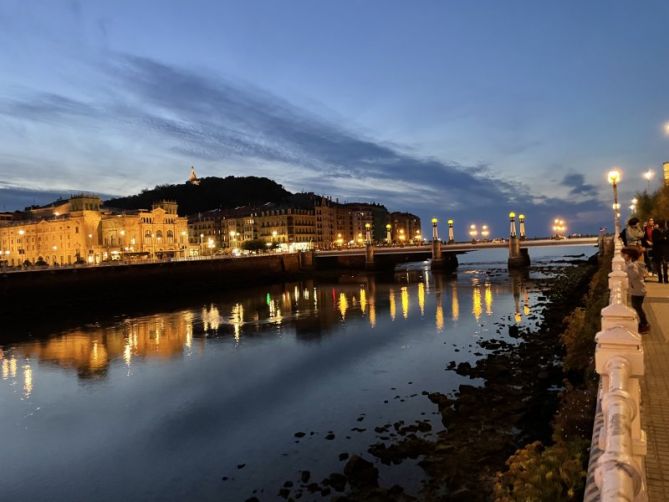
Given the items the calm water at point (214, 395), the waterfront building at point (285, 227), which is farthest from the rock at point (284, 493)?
the waterfront building at point (285, 227)

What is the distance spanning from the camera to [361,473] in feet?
51.1

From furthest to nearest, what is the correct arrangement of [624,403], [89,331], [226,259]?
[226,259] < [89,331] < [624,403]

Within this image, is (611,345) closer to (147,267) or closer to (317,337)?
(317,337)

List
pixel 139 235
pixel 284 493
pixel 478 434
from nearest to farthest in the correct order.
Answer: pixel 284 493 < pixel 478 434 < pixel 139 235

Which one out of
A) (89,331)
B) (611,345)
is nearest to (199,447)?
(611,345)

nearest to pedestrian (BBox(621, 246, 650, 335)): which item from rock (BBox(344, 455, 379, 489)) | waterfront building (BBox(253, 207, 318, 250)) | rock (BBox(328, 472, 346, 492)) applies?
rock (BBox(344, 455, 379, 489))

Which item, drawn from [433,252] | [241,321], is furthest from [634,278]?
[433,252]

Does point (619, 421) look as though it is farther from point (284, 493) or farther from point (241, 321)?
point (241, 321)

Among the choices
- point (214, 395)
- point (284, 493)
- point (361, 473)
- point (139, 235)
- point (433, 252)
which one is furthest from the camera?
point (139, 235)

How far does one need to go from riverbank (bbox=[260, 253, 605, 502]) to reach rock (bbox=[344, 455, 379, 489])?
3cm

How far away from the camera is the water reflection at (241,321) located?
3600 cm

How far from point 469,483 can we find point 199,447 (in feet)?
34.3

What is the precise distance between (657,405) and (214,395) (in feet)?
71.5

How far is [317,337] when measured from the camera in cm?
4078
